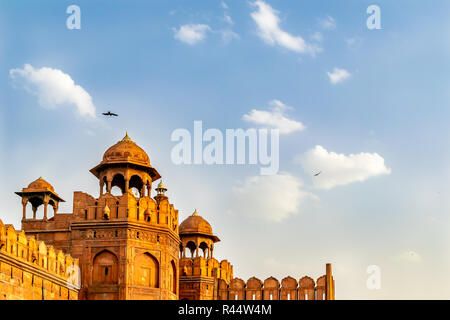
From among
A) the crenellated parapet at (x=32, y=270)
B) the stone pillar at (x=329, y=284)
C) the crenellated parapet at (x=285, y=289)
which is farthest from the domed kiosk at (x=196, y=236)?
the crenellated parapet at (x=32, y=270)

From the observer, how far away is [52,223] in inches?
1545

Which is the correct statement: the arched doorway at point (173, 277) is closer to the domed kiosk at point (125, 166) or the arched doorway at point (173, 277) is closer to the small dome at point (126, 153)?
the domed kiosk at point (125, 166)

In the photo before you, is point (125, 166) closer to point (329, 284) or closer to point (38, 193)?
point (38, 193)

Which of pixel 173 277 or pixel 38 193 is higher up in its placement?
pixel 38 193

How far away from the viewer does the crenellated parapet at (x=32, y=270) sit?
96.7 feet

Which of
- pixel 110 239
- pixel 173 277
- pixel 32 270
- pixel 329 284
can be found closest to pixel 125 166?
pixel 110 239

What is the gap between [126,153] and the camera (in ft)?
134

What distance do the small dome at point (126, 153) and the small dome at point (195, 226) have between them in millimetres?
10466

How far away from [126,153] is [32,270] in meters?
10.5

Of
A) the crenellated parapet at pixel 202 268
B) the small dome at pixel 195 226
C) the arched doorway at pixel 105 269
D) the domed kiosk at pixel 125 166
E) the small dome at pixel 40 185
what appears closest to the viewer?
the arched doorway at pixel 105 269

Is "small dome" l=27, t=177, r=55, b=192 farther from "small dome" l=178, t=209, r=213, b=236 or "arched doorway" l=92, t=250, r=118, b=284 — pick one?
"small dome" l=178, t=209, r=213, b=236

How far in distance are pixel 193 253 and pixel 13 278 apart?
22942mm
